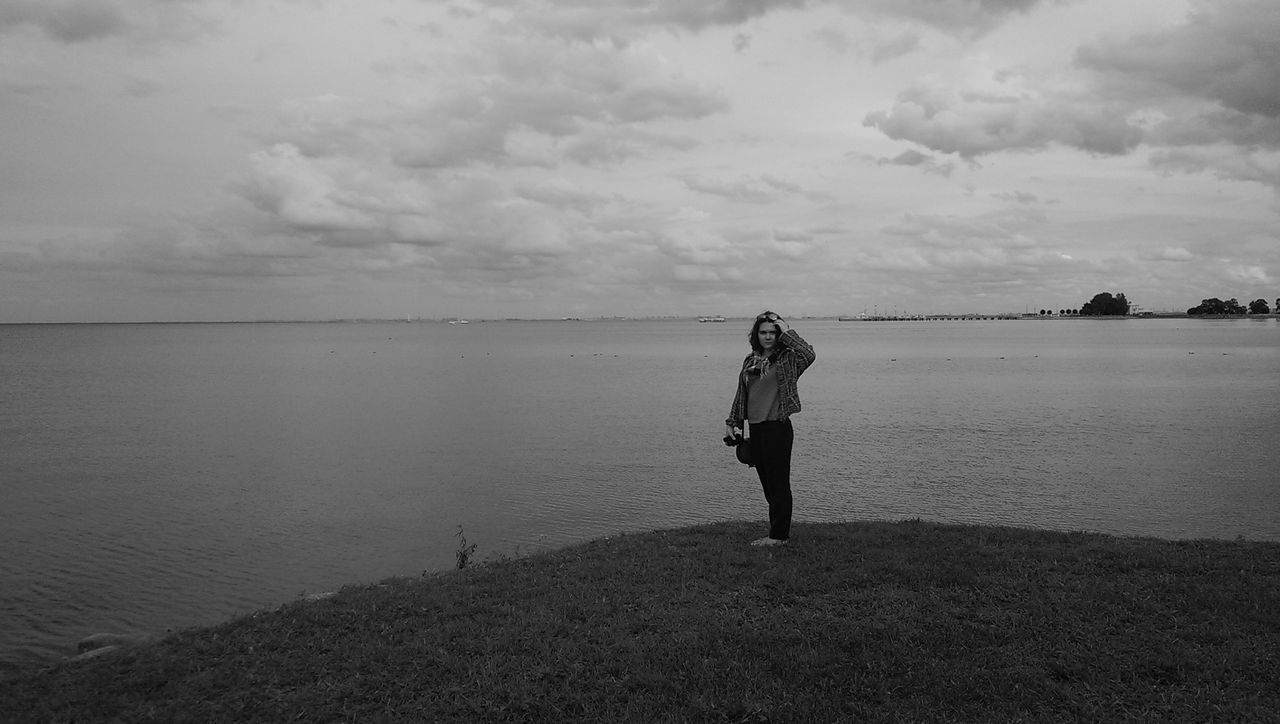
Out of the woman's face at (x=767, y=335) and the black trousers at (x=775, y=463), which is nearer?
the woman's face at (x=767, y=335)

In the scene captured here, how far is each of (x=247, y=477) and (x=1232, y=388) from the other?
58.3m

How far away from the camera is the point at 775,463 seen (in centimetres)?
1189

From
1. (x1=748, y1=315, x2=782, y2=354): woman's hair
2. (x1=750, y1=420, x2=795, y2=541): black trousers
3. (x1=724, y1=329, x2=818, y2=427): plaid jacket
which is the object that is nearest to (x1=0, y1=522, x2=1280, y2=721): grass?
(x1=750, y1=420, x2=795, y2=541): black trousers

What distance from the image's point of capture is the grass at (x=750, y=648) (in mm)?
7418

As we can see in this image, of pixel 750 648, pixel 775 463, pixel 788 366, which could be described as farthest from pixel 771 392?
pixel 750 648

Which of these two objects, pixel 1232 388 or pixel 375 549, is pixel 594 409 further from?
pixel 1232 388

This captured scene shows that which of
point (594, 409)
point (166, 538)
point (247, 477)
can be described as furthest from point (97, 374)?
point (166, 538)

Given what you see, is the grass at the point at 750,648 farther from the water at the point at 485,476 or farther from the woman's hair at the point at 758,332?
the water at the point at 485,476

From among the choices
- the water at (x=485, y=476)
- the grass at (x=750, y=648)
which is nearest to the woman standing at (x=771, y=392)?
the grass at (x=750, y=648)

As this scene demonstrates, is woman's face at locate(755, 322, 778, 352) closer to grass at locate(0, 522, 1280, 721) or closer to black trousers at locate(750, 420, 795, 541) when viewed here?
black trousers at locate(750, 420, 795, 541)

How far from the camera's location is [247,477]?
28.8 metres

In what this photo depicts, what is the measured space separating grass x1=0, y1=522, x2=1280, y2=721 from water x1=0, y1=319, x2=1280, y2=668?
6.56 metres

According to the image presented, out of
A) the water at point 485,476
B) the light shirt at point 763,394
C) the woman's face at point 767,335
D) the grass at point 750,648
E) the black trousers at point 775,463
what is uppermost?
the woman's face at point 767,335

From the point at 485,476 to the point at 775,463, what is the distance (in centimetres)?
1800
